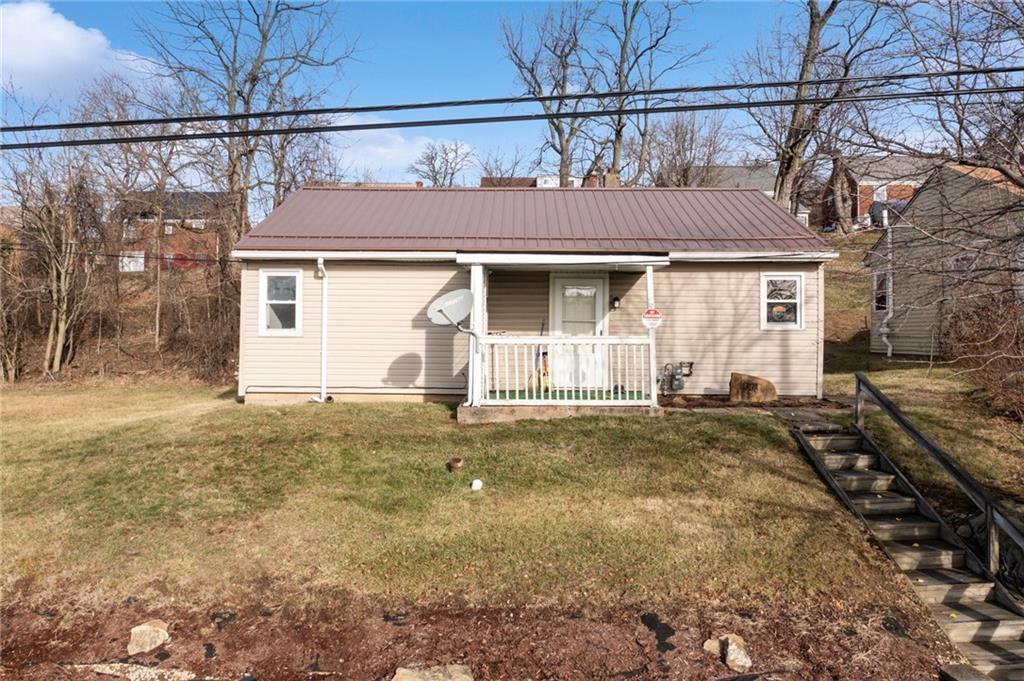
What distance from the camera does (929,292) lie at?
5.76 m

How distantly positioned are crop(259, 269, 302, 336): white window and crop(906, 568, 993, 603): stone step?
30.7 feet

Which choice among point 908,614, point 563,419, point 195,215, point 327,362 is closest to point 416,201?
point 327,362

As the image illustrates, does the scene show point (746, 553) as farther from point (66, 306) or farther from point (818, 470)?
point (66, 306)

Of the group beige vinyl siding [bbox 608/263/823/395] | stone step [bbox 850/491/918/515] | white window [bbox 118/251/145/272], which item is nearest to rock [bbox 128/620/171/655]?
stone step [bbox 850/491/918/515]

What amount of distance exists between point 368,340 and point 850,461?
7.64m

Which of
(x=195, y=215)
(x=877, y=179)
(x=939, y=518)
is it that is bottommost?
(x=939, y=518)

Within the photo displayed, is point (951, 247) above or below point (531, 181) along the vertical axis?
below

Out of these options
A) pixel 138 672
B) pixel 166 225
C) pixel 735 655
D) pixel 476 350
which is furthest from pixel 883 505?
pixel 166 225

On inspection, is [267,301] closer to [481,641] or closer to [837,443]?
[481,641]

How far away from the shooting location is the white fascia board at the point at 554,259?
8977 millimetres

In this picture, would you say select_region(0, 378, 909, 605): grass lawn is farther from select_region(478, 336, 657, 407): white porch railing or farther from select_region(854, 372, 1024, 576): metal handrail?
select_region(854, 372, 1024, 576): metal handrail

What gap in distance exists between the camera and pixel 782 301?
10.4 metres

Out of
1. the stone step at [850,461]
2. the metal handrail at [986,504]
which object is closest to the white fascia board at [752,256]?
the stone step at [850,461]

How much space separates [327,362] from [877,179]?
8569mm
